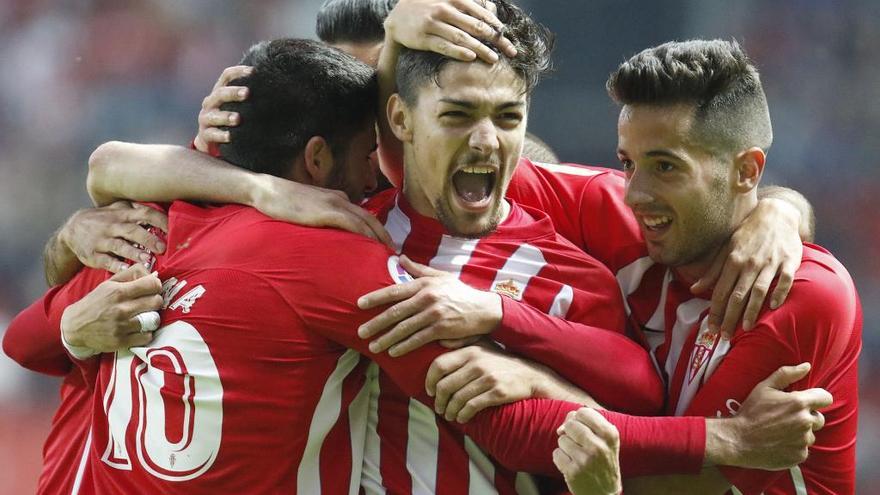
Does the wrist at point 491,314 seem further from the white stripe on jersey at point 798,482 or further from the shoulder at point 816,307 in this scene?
the white stripe on jersey at point 798,482

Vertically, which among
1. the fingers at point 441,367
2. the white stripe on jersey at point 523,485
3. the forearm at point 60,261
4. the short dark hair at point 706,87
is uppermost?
the short dark hair at point 706,87

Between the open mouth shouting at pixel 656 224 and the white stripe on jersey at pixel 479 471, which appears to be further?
the open mouth shouting at pixel 656 224

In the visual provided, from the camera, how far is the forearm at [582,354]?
279 cm

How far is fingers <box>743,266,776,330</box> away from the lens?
2859 mm

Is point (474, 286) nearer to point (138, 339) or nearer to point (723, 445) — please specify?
point (723, 445)

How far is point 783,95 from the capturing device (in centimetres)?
779

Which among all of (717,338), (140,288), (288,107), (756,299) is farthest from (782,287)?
(140,288)

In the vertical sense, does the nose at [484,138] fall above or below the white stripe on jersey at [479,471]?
above

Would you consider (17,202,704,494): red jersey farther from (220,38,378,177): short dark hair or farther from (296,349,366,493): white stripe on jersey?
(220,38,378,177): short dark hair

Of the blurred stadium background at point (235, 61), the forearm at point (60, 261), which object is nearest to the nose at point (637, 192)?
the forearm at point (60, 261)

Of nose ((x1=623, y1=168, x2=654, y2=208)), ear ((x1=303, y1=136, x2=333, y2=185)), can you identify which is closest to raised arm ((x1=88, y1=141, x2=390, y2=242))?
ear ((x1=303, y1=136, x2=333, y2=185))

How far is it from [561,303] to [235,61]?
577 centimetres

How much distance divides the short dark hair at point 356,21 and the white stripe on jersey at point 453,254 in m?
1.01

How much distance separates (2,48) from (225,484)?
6.39 meters
